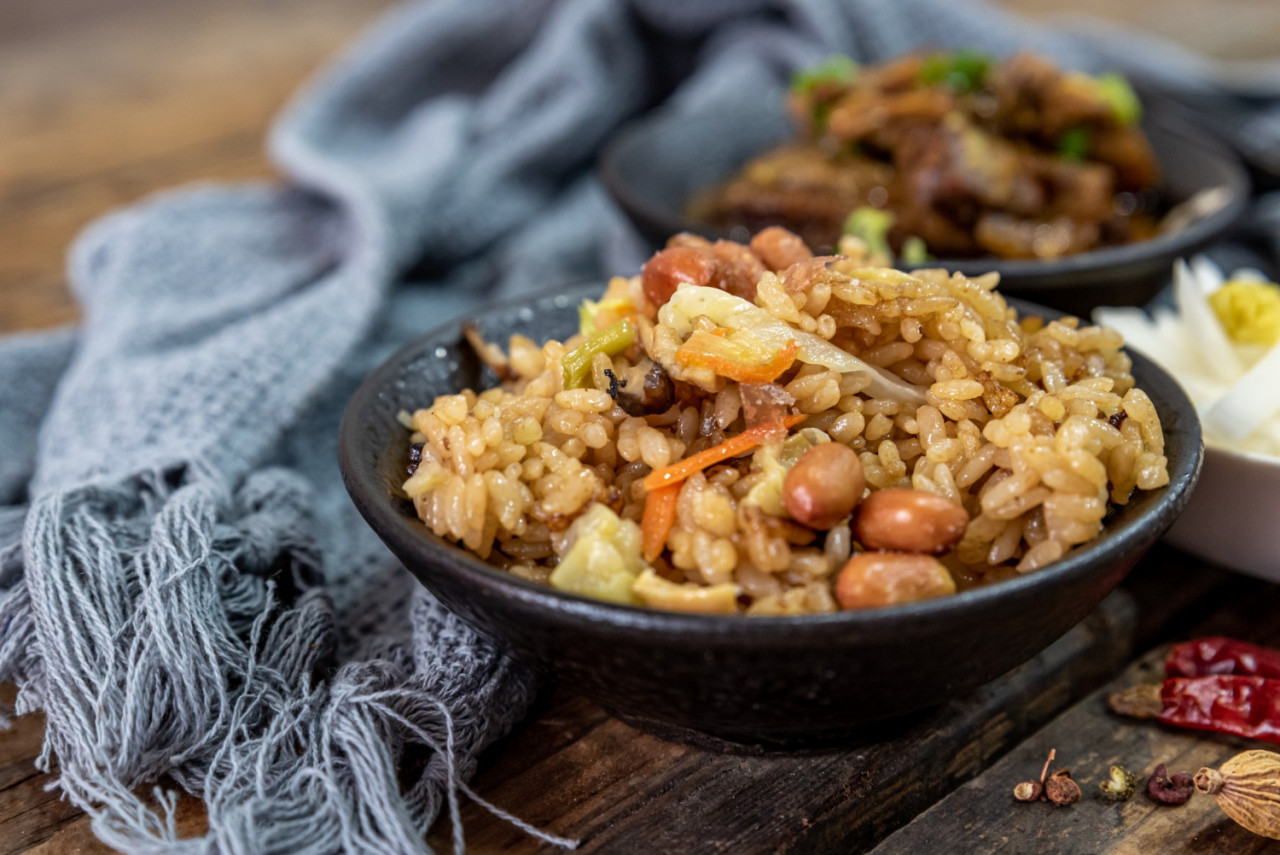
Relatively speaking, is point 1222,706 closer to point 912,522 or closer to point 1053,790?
point 1053,790

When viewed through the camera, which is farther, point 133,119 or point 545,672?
point 133,119

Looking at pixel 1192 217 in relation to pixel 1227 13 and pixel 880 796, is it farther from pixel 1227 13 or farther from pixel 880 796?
pixel 1227 13

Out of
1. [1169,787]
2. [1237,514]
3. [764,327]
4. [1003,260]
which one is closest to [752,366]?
[764,327]

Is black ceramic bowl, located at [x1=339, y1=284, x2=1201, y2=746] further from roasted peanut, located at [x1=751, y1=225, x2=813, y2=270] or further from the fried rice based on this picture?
roasted peanut, located at [x1=751, y1=225, x2=813, y2=270]

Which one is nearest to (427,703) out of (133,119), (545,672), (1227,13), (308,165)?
(545,672)

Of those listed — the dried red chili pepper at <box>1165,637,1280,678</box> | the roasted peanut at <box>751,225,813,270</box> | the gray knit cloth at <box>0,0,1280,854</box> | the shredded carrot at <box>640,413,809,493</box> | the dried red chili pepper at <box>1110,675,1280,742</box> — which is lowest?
the dried red chili pepper at <box>1165,637,1280,678</box>

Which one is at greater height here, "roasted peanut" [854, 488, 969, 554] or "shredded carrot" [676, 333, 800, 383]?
"shredded carrot" [676, 333, 800, 383]

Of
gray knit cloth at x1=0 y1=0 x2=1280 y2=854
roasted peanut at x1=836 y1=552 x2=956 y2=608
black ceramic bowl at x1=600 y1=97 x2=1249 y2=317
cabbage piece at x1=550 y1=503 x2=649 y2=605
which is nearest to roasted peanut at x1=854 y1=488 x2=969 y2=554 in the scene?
roasted peanut at x1=836 y1=552 x2=956 y2=608
